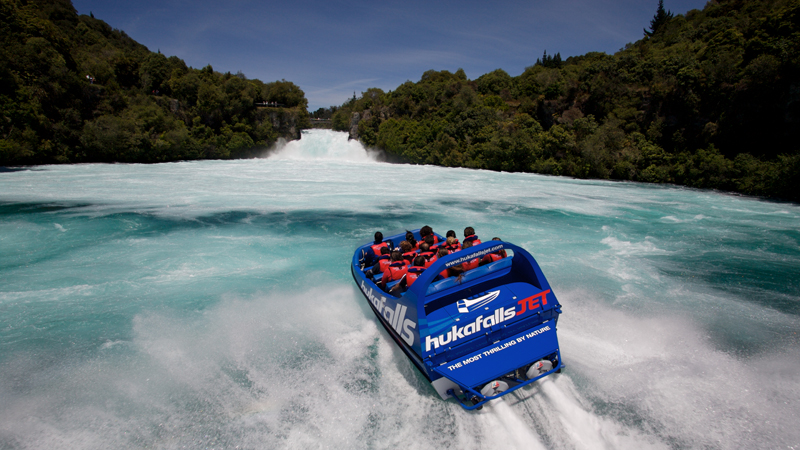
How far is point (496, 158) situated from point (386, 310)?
3207 cm

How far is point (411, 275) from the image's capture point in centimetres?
523

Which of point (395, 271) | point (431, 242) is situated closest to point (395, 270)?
point (395, 271)

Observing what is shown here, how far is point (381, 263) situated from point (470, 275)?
1744mm

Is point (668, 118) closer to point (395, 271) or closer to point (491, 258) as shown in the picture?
point (491, 258)

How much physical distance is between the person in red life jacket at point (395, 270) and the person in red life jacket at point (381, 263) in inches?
13.5

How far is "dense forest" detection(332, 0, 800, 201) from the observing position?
21.4 meters

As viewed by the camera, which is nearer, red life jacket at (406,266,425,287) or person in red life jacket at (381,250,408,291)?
red life jacket at (406,266,425,287)

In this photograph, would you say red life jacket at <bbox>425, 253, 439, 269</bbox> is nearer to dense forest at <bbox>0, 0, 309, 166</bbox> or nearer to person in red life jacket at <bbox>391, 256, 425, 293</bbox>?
person in red life jacket at <bbox>391, 256, 425, 293</bbox>

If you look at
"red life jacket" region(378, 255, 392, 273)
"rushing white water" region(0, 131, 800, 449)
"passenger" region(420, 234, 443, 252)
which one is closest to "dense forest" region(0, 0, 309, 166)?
"rushing white water" region(0, 131, 800, 449)

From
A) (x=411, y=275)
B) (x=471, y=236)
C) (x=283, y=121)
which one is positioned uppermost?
(x=283, y=121)

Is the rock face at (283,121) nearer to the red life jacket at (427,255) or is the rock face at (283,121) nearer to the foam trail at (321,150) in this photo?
the foam trail at (321,150)

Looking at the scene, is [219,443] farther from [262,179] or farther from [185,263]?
[262,179]

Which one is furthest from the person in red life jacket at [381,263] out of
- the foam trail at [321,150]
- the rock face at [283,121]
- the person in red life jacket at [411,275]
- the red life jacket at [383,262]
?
the rock face at [283,121]

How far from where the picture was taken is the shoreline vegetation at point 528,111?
2223 cm
